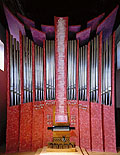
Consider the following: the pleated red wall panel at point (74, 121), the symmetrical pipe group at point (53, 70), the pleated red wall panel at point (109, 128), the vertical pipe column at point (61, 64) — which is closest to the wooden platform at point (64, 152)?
the pleated red wall panel at point (74, 121)

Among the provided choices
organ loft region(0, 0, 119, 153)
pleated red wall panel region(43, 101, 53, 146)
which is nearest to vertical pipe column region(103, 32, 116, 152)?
organ loft region(0, 0, 119, 153)

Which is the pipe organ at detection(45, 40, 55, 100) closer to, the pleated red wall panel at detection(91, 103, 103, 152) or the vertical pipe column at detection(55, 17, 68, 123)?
the vertical pipe column at detection(55, 17, 68, 123)

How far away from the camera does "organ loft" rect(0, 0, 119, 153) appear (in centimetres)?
428

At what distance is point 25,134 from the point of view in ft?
14.6

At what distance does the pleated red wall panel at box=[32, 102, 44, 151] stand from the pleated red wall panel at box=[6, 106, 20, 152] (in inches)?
20.3

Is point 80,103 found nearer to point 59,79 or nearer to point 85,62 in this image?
point 59,79

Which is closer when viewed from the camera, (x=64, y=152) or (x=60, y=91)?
(x=64, y=152)

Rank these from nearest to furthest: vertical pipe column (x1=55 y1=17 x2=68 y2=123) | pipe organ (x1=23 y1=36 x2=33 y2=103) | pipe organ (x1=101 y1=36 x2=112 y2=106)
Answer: pipe organ (x1=101 y1=36 x2=112 y2=106)
pipe organ (x1=23 y1=36 x2=33 y2=103)
vertical pipe column (x1=55 y1=17 x2=68 y2=123)

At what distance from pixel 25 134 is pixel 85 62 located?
117 inches

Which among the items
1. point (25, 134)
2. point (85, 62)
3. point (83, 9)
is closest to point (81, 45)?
point (85, 62)

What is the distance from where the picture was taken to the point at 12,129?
4.30 meters

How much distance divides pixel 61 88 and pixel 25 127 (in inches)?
66.1

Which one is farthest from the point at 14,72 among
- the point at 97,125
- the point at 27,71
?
the point at 97,125

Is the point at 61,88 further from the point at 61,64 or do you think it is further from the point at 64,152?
the point at 64,152
